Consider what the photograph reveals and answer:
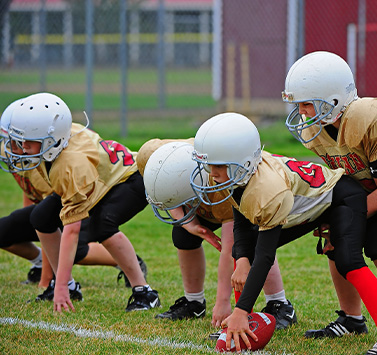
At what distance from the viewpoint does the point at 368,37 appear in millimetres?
13898

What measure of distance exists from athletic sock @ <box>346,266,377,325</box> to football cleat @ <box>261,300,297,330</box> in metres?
0.74

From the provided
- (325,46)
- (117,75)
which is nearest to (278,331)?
(325,46)

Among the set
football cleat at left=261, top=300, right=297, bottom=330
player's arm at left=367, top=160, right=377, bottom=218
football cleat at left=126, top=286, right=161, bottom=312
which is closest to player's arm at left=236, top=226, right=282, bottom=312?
player's arm at left=367, top=160, right=377, bottom=218

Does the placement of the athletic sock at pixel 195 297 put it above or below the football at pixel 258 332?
below

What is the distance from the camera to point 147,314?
4.45 m

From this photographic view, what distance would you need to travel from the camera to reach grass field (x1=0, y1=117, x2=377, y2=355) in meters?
3.71

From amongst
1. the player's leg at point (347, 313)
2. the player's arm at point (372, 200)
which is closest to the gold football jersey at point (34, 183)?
the player's leg at point (347, 313)

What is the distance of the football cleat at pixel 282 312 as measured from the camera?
417 cm

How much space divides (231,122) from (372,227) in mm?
961

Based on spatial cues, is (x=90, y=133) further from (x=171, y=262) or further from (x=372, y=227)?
(x=372, y=227)

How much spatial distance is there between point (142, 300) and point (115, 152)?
39.6 inches

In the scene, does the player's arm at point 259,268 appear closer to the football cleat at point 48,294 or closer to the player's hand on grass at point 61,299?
the player's hand on grass at point 61,299

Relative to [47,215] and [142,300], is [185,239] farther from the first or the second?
[47,215]

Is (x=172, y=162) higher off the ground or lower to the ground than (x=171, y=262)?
higher
